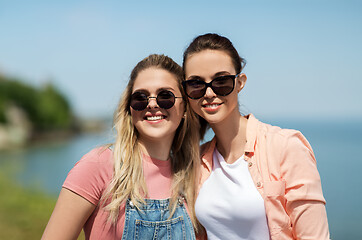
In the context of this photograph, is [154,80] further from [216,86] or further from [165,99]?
[216,86]

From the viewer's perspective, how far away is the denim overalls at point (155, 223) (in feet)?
9.35

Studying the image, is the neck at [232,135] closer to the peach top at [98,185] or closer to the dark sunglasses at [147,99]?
the dark sunglasses at [147,99]

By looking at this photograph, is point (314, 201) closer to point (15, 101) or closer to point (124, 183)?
point (124, 183)

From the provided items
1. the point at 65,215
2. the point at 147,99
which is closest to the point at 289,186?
the point at 147,99

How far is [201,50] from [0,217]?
28.0 ft

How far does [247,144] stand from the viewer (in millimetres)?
2973

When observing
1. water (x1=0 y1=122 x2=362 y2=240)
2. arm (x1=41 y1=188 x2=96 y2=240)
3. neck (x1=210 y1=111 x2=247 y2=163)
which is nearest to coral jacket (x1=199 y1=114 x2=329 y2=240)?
neck (x1=210 y1=111 x2=247 y2=163)

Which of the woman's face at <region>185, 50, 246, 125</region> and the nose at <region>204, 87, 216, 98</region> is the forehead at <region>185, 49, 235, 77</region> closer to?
the woman's face at <region>185, 50, 246, 125</region>

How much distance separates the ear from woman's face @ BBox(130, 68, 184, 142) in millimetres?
522

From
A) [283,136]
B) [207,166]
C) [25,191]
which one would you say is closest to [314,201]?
[283,136]

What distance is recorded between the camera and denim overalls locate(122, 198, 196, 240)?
9.35ft

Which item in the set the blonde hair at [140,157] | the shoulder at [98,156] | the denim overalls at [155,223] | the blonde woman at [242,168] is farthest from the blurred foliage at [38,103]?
the blonde woman at [242,168]

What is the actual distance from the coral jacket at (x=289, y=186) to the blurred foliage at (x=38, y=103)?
30.5 meters

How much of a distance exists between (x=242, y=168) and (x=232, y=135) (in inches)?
13.4
